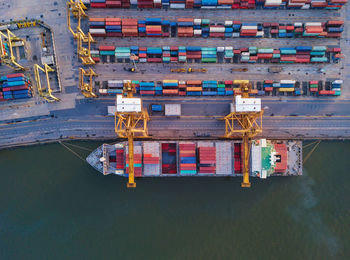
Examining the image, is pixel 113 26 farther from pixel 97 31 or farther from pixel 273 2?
pixel 273 2

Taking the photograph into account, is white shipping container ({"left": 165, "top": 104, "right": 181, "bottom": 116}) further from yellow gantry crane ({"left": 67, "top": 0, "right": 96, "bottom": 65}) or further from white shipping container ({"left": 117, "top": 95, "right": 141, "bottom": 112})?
yellow gantry crane ({"left": 67, "top": 0, "right": 96, "bottom": 65})

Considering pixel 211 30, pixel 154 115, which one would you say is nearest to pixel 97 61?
pixel 154 115

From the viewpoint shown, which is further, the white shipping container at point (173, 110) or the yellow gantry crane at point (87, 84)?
the white shipping container at point (173, 110)

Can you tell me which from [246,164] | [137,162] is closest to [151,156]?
[137,162]

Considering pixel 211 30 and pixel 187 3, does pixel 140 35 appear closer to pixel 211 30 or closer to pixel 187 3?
pixel 187 3

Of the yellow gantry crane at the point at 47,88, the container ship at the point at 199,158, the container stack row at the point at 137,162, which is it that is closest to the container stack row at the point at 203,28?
the yellow gantry crane at the point at 47,88

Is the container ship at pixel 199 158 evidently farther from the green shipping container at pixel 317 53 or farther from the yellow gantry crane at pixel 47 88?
the green shipping container at pixel 317 53
